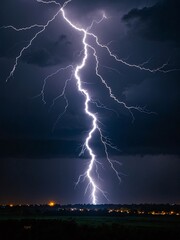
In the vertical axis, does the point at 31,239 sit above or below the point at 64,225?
below

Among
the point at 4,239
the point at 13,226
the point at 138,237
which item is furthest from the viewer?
the point at 13,226

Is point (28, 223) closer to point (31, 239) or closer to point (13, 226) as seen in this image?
point (13, 226)

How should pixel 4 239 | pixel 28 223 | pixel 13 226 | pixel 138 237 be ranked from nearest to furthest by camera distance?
pixel 4 239 < pixel 138 237 < pixel 13 226 < pixel 28 223

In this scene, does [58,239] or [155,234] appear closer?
[58,239]

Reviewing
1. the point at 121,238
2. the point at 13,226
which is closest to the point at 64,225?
the point at 13,226

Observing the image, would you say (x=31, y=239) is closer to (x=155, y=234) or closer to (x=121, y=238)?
(x=121, y=238)

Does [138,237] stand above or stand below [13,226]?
below

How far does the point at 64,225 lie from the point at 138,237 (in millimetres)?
8139

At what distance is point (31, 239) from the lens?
3669cm

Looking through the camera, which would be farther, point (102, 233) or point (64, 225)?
point (64, 225)

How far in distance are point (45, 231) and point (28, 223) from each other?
8.55 meters

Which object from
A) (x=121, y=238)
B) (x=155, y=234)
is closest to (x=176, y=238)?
(x=155, y=234)

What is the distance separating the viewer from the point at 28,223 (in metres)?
47.7

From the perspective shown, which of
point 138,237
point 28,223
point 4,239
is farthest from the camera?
point 28,223
